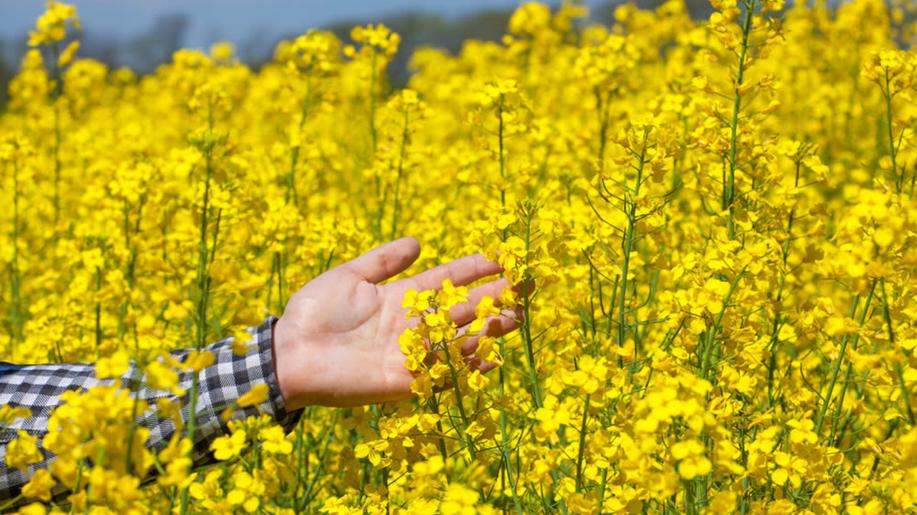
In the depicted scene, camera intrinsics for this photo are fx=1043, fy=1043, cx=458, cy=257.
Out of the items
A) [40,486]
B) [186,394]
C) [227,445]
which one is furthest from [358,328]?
[40,486]

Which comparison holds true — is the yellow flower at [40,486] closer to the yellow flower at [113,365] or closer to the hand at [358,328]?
the yellow flower at [113,365]

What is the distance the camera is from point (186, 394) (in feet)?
7.29

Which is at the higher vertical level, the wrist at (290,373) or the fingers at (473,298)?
the fingers at (473,298)

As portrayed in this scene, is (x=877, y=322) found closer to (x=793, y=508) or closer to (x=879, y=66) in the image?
(x=879, y=66)

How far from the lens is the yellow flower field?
163 centimetres

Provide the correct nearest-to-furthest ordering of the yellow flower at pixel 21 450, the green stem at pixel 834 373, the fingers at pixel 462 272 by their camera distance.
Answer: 1. the yellow flower at pixel 21 450
2. the green stem at pixel 834 373
3. the fingers at pixel 462 272

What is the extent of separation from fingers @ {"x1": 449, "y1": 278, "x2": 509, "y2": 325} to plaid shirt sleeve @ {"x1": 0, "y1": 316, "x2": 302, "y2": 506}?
404 mm

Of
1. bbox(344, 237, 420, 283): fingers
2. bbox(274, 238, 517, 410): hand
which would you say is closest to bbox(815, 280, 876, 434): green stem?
bbox(274, 238, 517, 410): hand

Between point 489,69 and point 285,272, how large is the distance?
20.9 ft

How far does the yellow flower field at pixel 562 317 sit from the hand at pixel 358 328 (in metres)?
0.08

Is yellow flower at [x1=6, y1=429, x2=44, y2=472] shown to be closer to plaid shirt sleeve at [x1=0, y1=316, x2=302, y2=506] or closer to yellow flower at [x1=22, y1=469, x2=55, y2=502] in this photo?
yellow flower at [x1=22, y1=469, x2=55, y2=502]

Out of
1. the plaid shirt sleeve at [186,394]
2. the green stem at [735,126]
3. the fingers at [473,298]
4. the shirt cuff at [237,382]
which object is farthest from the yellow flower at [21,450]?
the green stem at [735,126]

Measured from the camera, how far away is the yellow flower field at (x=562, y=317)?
1.63 meters

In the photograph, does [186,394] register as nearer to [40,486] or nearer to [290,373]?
[290,373]
